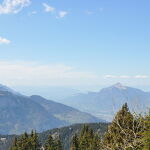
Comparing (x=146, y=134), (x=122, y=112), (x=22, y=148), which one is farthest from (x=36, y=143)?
(x=146, y=134)

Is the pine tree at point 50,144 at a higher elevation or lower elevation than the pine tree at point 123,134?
lower

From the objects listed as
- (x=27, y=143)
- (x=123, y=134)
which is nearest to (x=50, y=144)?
(x=27, y=143)

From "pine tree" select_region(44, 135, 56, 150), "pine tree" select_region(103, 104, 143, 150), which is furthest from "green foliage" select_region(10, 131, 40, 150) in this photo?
"pine tree" select_region(103, 104, 143, 150)

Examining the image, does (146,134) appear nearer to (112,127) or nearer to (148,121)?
(148,121)

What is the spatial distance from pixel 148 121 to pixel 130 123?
10685mm

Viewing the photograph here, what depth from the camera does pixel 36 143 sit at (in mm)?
79188

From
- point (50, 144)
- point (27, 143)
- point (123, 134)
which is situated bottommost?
point (50, 144)

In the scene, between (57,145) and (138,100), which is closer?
(138,100)

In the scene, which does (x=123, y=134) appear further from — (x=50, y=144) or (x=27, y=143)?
(x=50, y=144)

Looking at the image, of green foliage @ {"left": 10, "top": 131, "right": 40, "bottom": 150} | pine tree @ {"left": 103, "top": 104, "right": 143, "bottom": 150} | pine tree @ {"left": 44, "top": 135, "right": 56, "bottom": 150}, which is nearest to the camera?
pine tree @ {"left": 103, "top": 104, "right": 143, "bottom": 150}

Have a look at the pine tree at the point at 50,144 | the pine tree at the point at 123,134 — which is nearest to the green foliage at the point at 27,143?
the pine tree at the point at 50,144

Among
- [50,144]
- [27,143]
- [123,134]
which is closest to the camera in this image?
[123,134]

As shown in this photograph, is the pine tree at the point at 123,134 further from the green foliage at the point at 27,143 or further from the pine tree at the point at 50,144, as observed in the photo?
the pine tree at the point at 50,144

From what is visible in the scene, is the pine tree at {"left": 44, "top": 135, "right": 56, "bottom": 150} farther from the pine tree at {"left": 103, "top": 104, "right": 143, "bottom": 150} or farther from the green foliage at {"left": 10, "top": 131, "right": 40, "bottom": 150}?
the pine tree at {"left": 103, "top": 104, "right": 143, "bottom": 150}
